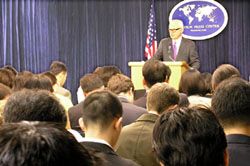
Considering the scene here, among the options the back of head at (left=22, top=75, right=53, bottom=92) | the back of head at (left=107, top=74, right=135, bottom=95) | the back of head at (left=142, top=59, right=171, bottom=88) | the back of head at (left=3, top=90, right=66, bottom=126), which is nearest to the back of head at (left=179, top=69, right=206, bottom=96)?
the back of head at (left=142, top=59, right=171, bottom=88)

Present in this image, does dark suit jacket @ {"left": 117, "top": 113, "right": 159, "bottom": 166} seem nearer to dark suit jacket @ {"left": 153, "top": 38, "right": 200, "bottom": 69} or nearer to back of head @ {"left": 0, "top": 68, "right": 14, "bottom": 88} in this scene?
back of head @ {"left": 0, "top": 68, "right": 14, "bottom": 88}

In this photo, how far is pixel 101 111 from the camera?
2.64 meters

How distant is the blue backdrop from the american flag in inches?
8.9

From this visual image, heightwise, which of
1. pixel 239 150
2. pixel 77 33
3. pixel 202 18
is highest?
pixel 202 18

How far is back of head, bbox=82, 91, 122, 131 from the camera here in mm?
2607

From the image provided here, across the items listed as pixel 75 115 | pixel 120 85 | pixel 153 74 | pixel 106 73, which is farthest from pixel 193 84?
pixel 106 73

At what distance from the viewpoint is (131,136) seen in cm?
306

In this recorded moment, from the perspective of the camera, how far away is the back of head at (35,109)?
214 cm

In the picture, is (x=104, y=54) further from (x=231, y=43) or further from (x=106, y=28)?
(x=231, y=43)

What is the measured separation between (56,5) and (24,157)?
9.49 metres

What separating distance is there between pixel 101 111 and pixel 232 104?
0.68m

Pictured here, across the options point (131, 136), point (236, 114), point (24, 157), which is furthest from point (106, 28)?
point (24, 157)

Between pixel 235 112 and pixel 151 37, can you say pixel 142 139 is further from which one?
pixel 151 37

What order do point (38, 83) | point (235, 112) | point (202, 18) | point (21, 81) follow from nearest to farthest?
point (235, 112), point (38, 83), point (21, 81), point (202, 18)
